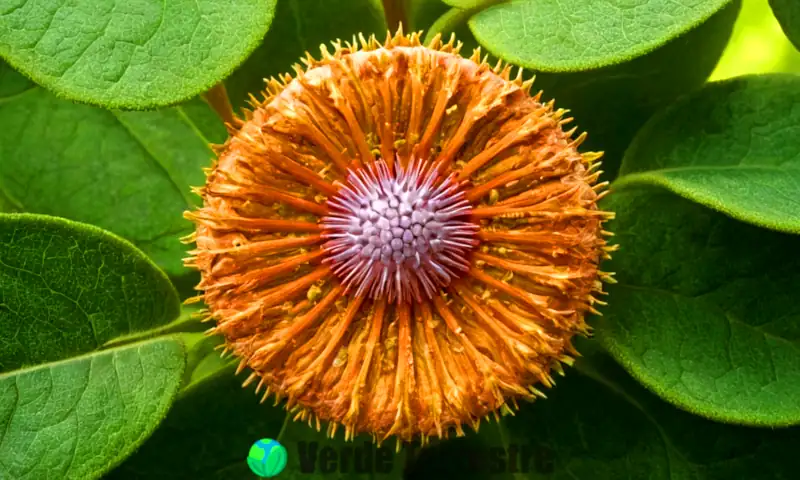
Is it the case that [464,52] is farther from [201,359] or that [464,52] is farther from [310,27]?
[201,359]

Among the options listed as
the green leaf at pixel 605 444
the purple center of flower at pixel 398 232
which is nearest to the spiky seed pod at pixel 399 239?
the purple center of flower at pixel 398 232

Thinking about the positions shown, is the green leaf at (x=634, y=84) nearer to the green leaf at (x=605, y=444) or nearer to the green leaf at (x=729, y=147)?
the green leaf at (x=729, y=147)

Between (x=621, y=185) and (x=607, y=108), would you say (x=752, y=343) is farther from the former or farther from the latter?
(x=607, y=108)

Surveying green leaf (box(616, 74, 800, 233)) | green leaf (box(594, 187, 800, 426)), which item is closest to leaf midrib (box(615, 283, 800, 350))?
green leaf (box(594, 187, 800, 426))

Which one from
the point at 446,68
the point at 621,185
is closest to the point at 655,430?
the point at 621,185

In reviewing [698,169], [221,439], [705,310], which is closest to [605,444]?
[705,310]

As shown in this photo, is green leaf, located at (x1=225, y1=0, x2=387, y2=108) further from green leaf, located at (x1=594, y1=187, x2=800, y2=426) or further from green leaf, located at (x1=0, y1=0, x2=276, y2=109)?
green leaf, located at (x1=594, y1=187, x2=800, y2=426)

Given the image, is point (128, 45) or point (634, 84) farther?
point (634, 84)
